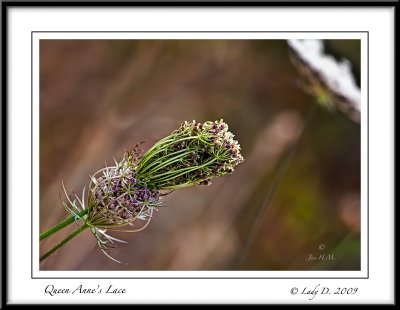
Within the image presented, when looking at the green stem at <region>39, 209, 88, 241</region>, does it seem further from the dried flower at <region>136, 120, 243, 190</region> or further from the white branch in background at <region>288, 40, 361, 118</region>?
the white branch in background at <region>288, 40, 361, 118</region>

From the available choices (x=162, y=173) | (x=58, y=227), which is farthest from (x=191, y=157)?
(x=58, y=227)

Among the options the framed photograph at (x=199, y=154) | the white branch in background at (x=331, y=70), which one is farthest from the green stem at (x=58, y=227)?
the white branch in background at (x=331, y=70)

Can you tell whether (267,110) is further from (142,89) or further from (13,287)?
(13,287)

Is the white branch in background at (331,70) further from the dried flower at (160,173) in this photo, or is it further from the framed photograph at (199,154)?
the dried flower at (160,173)

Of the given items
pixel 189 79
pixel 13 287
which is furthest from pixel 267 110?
pixel 13 287

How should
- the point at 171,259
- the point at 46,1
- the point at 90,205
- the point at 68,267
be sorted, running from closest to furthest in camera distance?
the point at 90,205
the point at 46,1
the point at 68,267
the point at 171,259

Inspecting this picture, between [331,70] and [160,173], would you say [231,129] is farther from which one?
[160,173]
